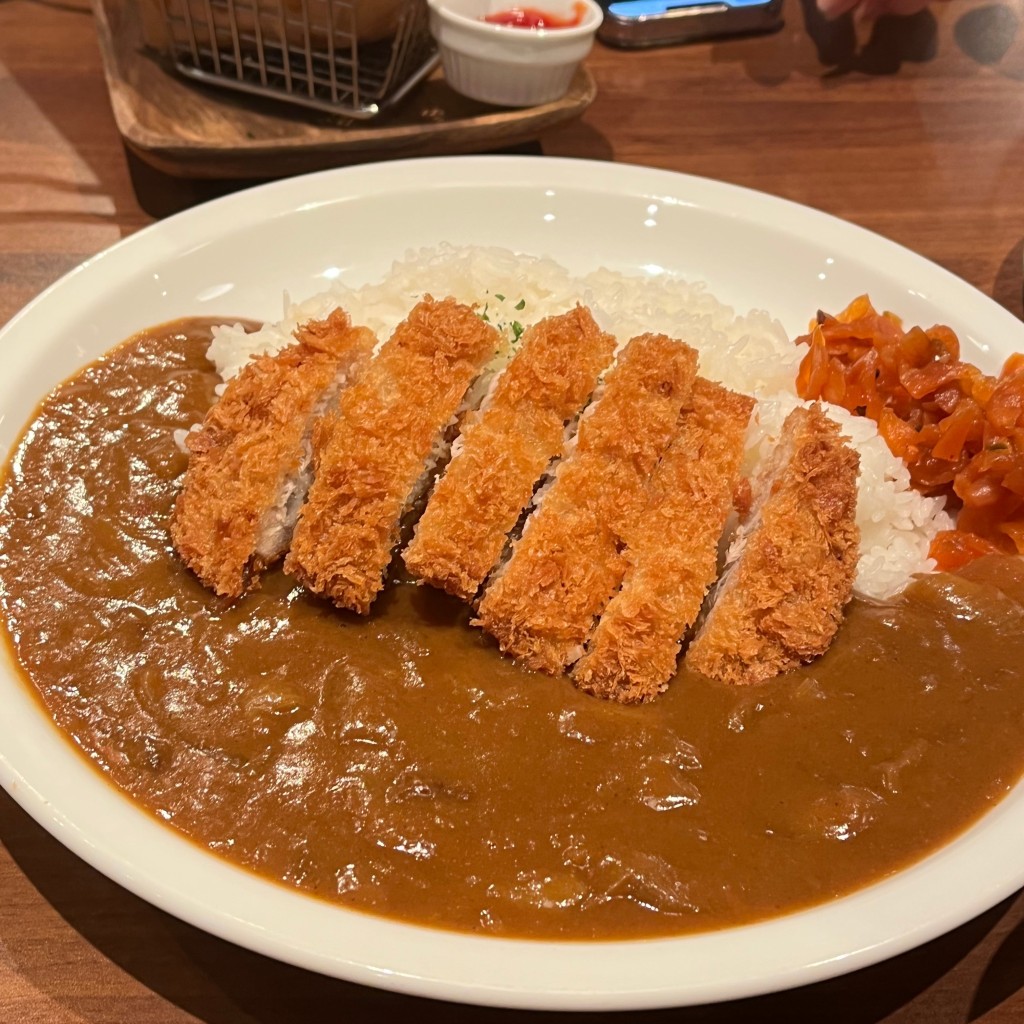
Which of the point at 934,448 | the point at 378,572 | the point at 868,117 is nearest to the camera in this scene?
the point at 378,572

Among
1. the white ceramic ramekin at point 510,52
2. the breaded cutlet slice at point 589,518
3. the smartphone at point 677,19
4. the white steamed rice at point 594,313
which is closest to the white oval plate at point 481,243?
the white steamed rice at point 594,313

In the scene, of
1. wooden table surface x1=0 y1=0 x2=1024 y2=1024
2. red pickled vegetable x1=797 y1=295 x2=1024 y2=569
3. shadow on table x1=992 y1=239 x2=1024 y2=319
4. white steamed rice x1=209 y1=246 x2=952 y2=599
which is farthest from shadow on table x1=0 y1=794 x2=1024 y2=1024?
shadow on table x1=992 y1=239 x2=1024 y2=319

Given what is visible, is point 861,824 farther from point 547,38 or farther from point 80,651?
point 547,38

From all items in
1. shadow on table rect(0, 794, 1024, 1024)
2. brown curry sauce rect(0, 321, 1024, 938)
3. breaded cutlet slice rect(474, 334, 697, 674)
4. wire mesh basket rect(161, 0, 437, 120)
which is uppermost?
wire mesh basket rect(161, 0, 437, 120)

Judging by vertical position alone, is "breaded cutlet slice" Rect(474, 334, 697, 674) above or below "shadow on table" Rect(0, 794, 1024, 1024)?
above

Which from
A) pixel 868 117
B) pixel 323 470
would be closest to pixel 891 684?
pixel 323 470

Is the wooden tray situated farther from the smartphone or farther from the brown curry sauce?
the brown curry sauce

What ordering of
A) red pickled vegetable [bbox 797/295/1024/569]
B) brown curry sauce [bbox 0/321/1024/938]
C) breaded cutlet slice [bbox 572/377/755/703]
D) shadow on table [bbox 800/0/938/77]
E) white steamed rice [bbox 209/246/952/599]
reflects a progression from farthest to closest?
shadow on table [bbox 800/0/938/77]
white steamed rice [bbox 209/246/952/599]
red pickled vegetable [bbox 797/295/1024/569]
breaded cutlet slice [bbox 572/377/755/703]
brown curry sauce [bbox 0/321/1024/938]
